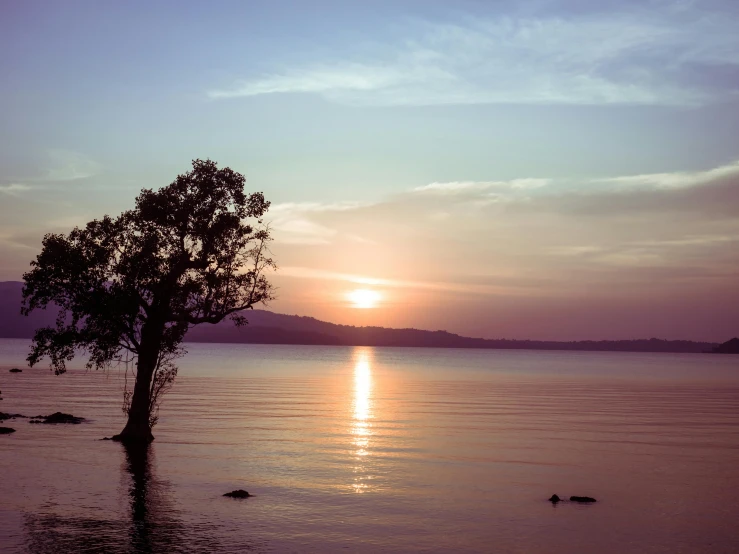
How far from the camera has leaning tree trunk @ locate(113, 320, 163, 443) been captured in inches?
1826

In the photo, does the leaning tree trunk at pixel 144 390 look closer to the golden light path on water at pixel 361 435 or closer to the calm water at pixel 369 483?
the calm water at pixel 369 483

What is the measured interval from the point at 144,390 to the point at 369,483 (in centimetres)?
1695

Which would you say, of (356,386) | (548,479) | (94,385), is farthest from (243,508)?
(356,386)

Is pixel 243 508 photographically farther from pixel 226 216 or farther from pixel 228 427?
pixel 228 427

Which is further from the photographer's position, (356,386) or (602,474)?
(356,386)

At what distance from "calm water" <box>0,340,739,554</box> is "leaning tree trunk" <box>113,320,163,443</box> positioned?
1299 mm

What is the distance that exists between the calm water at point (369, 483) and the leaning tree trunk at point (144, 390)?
1.30 m

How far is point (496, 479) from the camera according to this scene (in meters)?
41.2

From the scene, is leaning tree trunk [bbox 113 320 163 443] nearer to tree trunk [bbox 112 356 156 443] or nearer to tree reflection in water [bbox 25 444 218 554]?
tree trunk [bbox 112 356 156 443]

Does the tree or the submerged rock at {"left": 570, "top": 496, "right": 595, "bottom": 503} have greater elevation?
the tree

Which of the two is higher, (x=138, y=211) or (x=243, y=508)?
(x=138, y=211)

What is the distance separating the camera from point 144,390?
46.6 metres

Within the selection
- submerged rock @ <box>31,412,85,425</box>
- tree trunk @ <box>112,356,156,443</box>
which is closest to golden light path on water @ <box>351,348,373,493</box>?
tree trunk @ <box>112,356,156,443</box>

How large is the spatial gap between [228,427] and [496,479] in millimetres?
28503
